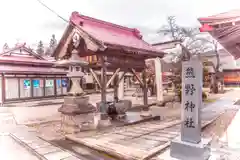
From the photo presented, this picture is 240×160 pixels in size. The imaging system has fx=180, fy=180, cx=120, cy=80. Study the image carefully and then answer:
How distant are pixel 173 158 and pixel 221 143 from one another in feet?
3.39

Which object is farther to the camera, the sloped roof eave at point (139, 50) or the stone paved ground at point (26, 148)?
the sloped roof eave at point (139, 50)

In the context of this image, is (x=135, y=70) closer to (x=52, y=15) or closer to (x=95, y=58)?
(x=95, y=58)

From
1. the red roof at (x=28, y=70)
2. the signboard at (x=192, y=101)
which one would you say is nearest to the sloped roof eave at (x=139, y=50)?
the signboard at (x=192, y=101)

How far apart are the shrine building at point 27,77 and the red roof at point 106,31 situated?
16.6ft

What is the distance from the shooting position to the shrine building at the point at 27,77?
8.76 meters

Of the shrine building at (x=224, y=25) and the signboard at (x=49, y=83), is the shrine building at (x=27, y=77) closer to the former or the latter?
the signboard at (x=49, y=83)

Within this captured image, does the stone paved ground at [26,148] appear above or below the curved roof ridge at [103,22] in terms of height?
below

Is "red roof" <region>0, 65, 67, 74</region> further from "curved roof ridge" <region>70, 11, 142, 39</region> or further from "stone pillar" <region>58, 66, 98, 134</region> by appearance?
"stone pillar" <region>58, 66, 98, 134</region>

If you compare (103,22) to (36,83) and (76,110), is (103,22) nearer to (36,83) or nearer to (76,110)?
(76,110)

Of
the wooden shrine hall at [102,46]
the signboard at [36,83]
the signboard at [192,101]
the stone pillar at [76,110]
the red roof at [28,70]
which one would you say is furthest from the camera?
the signboard at [36,83]

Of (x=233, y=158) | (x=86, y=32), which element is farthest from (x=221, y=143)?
(x=86, y=32)

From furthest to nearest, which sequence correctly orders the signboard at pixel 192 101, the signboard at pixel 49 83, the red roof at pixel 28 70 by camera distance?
the signboard at pixel 49 83, the red roof at pixel 28 70, the signboard at pixel 192 101

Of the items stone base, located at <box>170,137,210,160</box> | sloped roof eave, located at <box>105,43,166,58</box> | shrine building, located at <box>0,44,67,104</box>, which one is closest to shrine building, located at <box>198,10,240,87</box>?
stone base, located at <box>170,137,210,160</box>

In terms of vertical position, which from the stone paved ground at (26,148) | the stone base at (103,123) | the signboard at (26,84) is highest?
the signboard at (26,84)
